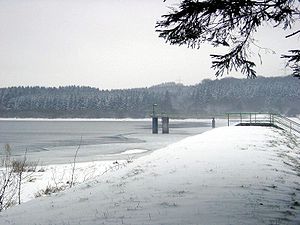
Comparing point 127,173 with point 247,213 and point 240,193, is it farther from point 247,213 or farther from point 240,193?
point 247,213

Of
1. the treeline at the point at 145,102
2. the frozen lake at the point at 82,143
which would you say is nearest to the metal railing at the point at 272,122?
the frozen lake at the point at 82,143

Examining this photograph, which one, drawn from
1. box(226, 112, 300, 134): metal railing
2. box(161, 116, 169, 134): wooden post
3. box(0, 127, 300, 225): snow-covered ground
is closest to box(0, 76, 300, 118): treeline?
box(161, 116, 169, 134): wooden post

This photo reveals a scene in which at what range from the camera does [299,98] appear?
6112 inches

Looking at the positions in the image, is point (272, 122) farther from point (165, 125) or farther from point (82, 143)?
point (165, 125)

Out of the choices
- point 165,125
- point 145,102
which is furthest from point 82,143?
point 145,102

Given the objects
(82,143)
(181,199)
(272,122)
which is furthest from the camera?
(82,143)

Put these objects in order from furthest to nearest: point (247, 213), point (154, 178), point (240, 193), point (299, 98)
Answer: point (299, 98) < point (154, 178) < point (240, 193) < point (247, 213)

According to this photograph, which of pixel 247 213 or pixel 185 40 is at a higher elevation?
pixel 185 40

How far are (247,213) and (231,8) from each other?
401 centimetres

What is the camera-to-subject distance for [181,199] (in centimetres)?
688

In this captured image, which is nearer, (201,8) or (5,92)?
(201,8)

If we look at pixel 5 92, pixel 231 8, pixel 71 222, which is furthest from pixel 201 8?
pixel 5 92

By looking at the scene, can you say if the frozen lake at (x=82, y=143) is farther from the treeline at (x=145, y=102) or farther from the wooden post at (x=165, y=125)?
the treeline at (x=145, y=102)

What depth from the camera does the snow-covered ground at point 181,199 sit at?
5.77 meters
